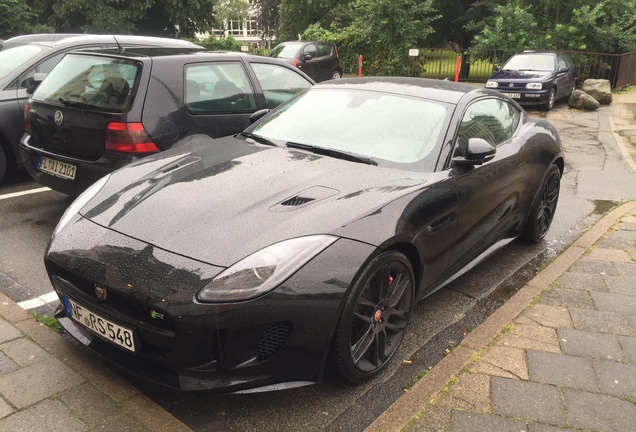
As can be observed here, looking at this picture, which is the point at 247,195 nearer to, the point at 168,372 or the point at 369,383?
the point at 168,372

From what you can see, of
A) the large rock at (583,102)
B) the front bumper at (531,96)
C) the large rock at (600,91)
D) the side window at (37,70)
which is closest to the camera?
the side window at (37,70)

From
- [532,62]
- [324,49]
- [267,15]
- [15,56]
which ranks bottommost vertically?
[15,56]

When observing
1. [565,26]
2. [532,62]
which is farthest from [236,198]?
[565,26]

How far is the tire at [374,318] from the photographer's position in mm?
2508

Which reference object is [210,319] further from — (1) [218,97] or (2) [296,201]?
(1) [218,97]

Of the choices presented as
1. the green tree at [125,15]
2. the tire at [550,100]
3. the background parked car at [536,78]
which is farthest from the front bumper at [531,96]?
the green tree at [125,15]

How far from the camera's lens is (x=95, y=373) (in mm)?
2684

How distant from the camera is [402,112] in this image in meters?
3.62

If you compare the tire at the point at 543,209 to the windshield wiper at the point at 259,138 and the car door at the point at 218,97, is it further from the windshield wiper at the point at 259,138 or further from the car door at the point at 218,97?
the car door at the point at 218,97

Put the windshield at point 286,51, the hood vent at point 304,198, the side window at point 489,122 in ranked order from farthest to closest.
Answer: the windshield at point 286,51 → the side window at point 489,122 → the hood vent at point 304,198

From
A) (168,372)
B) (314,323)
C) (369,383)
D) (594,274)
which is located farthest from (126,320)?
(594,274)

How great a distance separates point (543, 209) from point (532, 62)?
1237 cm

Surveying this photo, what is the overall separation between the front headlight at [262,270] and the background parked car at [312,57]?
594 inches

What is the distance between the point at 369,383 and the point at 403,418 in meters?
0.36
